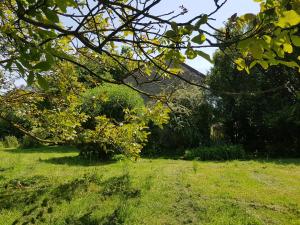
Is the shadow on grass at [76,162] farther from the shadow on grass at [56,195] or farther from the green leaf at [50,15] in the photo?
the green leaf at [50,15]

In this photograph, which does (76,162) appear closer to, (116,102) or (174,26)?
(116,102)

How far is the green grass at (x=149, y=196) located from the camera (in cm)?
728

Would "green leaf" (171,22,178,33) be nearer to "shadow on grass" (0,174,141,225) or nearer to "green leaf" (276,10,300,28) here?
"green leaf" (276,10,300,28)

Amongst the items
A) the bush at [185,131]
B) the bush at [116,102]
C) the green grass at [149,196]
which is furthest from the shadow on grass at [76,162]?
the bush at [185,131]

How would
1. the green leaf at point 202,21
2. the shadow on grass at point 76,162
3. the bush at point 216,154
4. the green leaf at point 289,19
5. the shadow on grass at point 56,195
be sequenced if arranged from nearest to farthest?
the green leaf at point 289,19 < the green leaf at point 202,21 < the shadow on grass at point 56,195 < the shadow on grass at point 76,162 < the bush at point 216,154

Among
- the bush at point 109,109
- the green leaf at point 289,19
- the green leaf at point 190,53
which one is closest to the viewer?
the green leaf at point 289,19

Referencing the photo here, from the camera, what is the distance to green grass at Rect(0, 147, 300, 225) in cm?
728

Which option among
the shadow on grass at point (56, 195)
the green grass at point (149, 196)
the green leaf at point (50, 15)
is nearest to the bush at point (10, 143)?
the green grass at point (149, 196)

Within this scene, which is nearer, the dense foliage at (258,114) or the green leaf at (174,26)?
the green leaf at (174,26)

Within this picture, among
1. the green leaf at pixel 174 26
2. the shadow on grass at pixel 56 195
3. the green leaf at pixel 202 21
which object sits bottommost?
the shadow on grass at pixel 56 195

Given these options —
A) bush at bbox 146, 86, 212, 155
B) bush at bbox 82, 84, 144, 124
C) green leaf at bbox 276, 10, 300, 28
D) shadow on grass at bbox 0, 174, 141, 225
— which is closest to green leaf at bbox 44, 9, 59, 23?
green leaf at bbox 276, 10, 300, 28

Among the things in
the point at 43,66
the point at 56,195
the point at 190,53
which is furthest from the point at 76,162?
the point at 43,66

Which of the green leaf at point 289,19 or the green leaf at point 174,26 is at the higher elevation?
the green leaf at point 174,26

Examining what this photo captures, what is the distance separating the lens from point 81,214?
7.46m
